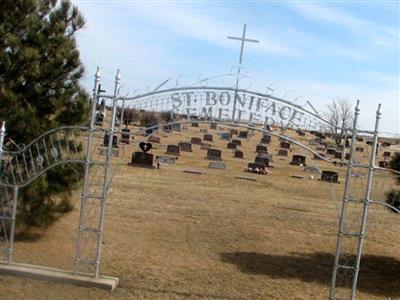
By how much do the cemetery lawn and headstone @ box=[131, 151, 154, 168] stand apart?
15.3 feet

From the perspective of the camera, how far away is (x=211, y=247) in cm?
1015

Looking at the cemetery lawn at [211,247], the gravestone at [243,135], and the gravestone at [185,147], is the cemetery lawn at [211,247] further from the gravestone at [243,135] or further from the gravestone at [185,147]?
the gravestone at [243,135]

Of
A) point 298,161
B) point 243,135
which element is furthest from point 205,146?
point 243,135

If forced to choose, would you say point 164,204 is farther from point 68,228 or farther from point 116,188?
point 68,228

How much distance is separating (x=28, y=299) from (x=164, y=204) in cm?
756

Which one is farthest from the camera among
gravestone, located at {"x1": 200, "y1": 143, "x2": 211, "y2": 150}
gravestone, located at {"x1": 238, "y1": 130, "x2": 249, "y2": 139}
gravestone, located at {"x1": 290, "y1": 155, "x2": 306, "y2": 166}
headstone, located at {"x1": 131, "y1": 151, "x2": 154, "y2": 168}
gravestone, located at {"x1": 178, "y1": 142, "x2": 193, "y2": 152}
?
gravestone, located at {"x1": 238, "y1": 130, "x2": 249, "y2": 139}

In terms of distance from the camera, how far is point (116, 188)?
1614 cm

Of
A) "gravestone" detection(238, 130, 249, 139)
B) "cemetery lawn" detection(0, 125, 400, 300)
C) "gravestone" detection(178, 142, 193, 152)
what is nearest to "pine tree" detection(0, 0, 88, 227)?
"cemetery lawn" detection(0, 125, 400, 300)

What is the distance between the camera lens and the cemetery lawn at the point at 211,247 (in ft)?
25.2

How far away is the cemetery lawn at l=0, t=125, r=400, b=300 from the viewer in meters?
7.68

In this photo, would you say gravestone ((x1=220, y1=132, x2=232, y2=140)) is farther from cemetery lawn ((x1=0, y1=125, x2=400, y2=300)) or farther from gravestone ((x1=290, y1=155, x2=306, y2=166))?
cemetery lawn ((x1=0, y1=125, x2=400, y2=300))

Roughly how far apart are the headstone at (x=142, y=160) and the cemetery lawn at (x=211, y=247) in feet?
15.3

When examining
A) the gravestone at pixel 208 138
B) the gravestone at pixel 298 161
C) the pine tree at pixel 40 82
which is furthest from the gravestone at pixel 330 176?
the gravestone at pixel 208 138

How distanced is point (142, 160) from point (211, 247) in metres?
13.1
